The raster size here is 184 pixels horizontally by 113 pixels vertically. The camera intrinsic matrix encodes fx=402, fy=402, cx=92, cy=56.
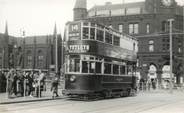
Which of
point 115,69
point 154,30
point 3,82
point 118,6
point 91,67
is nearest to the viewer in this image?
point 91,67

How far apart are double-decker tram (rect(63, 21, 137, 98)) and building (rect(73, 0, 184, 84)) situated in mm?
38303

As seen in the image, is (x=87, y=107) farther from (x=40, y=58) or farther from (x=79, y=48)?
(x=40, y=58)

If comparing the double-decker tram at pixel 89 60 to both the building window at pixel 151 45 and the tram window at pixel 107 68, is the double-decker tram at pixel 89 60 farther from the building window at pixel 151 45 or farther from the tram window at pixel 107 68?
the building window at pixel 151 45

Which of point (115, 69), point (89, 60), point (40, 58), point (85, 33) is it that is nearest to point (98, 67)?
point (89, 60)

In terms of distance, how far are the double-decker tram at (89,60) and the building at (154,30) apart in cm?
3830

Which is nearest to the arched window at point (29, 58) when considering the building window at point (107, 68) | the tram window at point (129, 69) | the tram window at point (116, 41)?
the tram window at point (129, 69)

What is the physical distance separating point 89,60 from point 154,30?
150 feet

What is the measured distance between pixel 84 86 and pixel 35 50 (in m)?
72.6

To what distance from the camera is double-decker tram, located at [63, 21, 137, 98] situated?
2128cm

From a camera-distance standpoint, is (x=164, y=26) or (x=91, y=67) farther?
(x=164, y=26)

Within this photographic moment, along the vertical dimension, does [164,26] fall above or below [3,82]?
above

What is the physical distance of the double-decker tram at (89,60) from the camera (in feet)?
69.8

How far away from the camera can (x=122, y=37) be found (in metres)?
26.2

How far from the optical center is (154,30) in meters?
65.9
